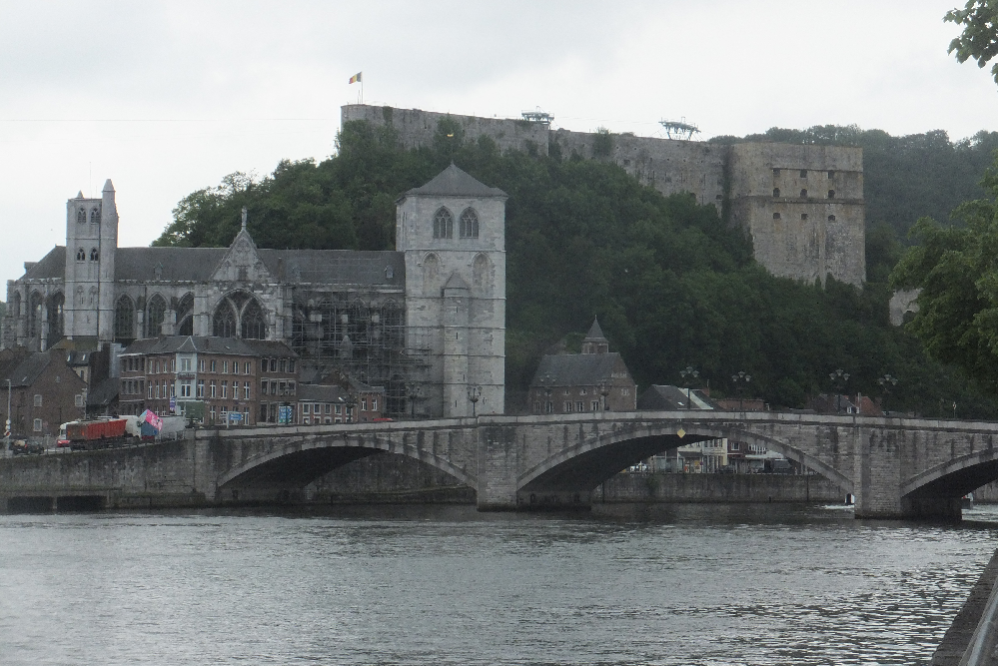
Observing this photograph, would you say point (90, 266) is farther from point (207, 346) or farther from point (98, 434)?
point (98, 434)

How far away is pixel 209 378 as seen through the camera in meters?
109

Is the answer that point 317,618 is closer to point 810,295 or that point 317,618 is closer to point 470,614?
point 470,614

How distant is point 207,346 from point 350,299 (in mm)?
12054

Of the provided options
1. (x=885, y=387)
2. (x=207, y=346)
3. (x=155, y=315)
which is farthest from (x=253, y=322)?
(x=885, y=387)

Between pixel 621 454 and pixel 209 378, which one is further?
pixel 209 378

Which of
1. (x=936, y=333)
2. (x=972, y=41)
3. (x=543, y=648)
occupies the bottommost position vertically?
(x=543, y=648)

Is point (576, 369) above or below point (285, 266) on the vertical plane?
below

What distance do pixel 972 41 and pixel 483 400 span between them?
8483 cm

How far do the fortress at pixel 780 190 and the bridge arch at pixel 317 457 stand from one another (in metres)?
65.0

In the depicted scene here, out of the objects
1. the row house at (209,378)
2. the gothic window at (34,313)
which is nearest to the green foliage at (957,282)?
the row house at (209,378)

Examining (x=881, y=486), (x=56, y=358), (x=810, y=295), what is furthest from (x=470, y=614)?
(x=810, y=295)

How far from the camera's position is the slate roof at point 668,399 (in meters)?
119

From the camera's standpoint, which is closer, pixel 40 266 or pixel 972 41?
pixel 972 41

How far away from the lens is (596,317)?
127 meters
